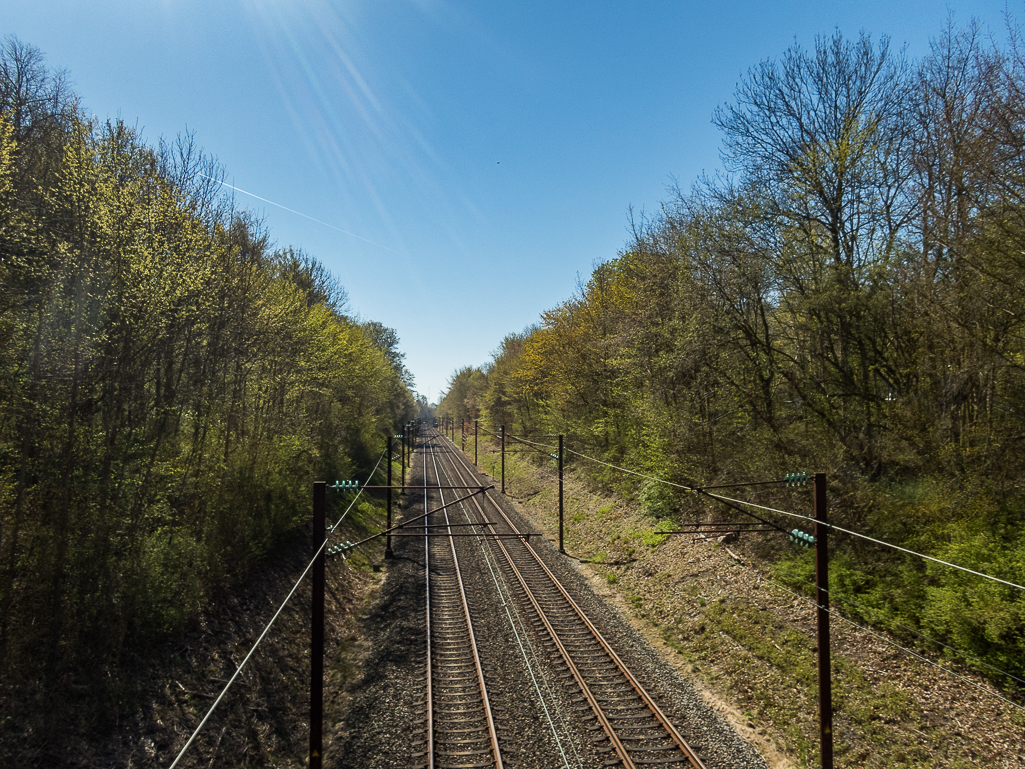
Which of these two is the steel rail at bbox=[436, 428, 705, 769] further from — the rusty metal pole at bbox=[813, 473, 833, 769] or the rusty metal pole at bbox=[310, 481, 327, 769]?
the rusty metal pole at bbox=[310, 481, 327, 769]

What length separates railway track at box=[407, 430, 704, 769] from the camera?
7855 mm

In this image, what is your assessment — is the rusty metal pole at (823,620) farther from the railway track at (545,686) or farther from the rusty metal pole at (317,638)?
the rusty metal pole at (317,638)

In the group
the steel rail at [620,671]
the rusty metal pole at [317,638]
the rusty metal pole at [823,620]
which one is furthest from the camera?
the steel rail at [620,671]

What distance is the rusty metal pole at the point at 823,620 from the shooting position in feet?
22.8

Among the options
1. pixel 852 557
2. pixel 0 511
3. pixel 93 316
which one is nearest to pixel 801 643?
pixel 852 557

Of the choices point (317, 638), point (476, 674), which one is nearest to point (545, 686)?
point (476, 674)

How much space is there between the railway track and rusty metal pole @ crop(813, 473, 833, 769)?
1828 millimetres

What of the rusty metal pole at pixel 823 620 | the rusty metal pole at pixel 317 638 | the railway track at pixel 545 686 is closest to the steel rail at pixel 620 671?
the railway track at pixel 545 686

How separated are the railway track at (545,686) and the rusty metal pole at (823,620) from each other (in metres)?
1.83

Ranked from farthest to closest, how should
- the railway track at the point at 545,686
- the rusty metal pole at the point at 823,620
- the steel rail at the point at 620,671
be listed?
the railway track at the point at 545,686
the steel rail at the point at 620,671
the rusty metal pole at the point at 823,620

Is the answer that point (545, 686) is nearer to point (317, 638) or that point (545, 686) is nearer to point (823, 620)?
point (317, 638)

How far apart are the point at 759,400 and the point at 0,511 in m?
16.5

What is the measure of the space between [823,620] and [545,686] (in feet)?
17.6

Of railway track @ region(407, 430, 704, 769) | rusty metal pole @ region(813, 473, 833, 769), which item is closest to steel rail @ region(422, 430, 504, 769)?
railway track @ region(407, 430, 704, 769)
